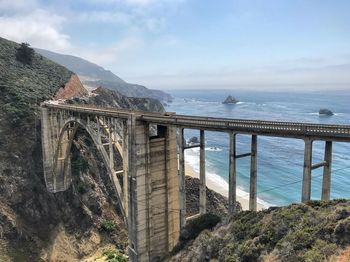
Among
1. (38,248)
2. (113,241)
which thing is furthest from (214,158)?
(38,248)

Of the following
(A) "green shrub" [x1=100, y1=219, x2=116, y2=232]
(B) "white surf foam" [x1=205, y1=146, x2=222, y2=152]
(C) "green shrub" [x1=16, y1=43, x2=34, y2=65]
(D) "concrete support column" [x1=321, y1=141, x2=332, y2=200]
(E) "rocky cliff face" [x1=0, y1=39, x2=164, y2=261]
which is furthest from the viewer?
(B) "white surf foam" [x1=205, y1=146, x2=222, y2=152]

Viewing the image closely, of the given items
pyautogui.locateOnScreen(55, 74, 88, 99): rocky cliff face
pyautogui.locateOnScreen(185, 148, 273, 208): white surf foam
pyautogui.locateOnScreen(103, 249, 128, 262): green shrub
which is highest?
pyautogui.locateOnScreen(55, 74, 88, 99): rocky cliff face

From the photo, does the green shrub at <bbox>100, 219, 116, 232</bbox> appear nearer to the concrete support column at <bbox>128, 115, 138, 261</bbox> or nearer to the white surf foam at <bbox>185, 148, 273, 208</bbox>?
the concrete support column at <bbox>128, 115, 138, 261</bbox>

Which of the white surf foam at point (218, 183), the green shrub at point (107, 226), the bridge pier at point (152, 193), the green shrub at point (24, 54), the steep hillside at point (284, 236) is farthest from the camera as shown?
the green shrub at point (24, 54)

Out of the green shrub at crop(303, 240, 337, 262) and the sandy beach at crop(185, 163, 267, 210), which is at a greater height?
the green shrub at crop(303, 240, 337, 262)

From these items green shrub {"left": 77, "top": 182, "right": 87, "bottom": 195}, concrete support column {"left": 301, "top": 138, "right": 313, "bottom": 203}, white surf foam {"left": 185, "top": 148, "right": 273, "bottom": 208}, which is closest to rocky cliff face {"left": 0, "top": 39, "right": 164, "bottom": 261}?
green shrub {"left": 77, "top": 182, "right": 87, "bottom": 195}

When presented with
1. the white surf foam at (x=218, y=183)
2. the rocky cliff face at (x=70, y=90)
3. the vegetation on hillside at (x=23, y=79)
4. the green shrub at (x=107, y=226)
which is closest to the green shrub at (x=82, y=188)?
the green shrub at (x=107, y=226)

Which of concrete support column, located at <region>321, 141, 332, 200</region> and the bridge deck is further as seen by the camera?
concrete support column, located at <region>321, 141, 332, 200</region>

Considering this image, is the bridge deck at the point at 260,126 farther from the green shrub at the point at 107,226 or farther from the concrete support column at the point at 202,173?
the green shrub at the point at 107,226

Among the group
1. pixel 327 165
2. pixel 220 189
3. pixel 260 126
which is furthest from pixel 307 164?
pixel 220 189
